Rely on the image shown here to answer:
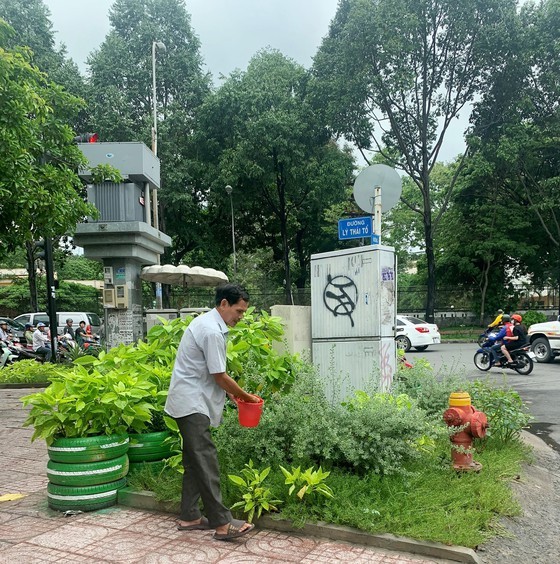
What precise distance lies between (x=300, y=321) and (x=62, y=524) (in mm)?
2887

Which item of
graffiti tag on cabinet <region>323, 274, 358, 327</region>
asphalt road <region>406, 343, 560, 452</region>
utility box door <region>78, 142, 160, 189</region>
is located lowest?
asphalt road <region>406, 343, 560, 452</region>

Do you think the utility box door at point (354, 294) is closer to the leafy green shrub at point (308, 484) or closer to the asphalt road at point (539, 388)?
the asphalt road at point (539, 388)

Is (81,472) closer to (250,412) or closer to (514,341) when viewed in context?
(250,412)

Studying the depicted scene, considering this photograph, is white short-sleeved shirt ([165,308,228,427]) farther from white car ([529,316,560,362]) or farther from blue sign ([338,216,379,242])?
white car ([529,316,560,362])

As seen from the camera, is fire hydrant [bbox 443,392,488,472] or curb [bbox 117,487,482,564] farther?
fire hydrant [bbox 443,392,488,472]

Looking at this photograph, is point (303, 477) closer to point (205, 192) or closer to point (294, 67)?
point (205, 192)

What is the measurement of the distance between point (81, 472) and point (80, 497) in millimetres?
191

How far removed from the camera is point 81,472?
4.19m

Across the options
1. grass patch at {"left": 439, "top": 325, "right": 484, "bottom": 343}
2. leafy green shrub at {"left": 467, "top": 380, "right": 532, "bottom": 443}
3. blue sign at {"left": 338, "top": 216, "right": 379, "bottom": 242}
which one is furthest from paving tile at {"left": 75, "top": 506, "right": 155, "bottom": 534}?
grass patch at {"left": 439, "top": 325, "right": 484, "bottom": 343}

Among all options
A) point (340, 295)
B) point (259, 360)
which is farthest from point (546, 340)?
point (259, 360)

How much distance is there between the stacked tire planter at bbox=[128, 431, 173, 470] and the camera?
15.3 feet

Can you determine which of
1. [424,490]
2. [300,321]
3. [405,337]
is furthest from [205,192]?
[424,490]

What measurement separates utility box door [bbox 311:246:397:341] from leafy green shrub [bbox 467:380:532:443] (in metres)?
1.15

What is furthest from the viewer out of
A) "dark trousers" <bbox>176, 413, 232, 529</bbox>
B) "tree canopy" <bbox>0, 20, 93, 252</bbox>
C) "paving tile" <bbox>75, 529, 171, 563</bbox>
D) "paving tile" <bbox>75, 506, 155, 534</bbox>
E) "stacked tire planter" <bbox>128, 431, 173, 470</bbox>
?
"tree canopy" <bbox>0, 20, 93, 252</bbox>
